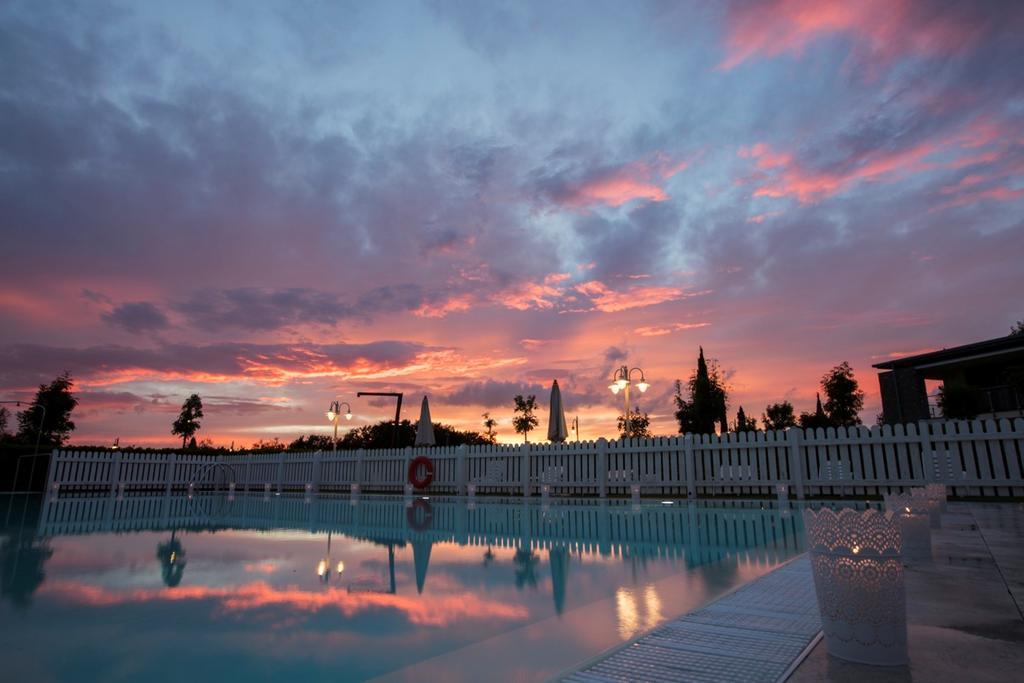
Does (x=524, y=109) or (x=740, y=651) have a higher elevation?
(x=524, y=109)

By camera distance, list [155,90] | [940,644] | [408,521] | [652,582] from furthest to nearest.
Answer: [155,90] → [408,521] → [652,582] → [940,644]

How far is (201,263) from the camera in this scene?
660 inches

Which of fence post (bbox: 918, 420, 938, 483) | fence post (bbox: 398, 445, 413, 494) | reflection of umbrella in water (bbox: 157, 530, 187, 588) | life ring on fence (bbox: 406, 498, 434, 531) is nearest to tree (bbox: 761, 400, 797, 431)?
fence post (bbox: 918, 420, 938, 483)

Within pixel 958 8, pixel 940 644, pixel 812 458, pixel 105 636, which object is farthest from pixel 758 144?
pixel 105 636

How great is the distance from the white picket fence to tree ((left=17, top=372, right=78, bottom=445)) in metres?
14.6

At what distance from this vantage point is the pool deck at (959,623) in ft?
7.07

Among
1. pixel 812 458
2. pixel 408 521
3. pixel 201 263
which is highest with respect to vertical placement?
pixel 201 263

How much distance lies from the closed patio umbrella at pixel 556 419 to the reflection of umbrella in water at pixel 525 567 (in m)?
13.9

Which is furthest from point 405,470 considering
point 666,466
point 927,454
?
point 927,454

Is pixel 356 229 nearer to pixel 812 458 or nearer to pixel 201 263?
pixel 201 263

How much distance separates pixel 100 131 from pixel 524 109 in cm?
1076

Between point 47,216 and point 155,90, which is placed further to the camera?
point 47,216

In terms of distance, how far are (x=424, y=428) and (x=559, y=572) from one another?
1833 centimetres

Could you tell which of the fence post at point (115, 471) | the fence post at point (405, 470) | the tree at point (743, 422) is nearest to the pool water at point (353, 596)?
the fence post at point (405, 470)
